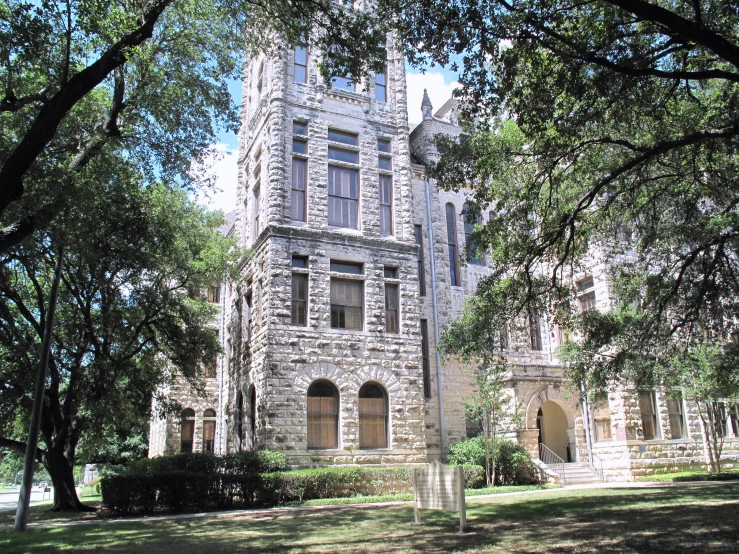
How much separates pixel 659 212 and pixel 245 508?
14035mm

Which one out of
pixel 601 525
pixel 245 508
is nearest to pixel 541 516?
pixel 601 525

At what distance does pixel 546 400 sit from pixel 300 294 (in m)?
11.4

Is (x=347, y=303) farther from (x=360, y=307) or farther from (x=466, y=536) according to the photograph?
(x=466, y=536)

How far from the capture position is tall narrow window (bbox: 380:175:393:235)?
79.3 ft

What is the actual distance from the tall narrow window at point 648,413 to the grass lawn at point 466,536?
9311 millimetres

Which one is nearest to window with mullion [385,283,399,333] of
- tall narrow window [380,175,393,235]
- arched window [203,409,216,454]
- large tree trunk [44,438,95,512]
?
tall narrow window [380,175,393,235]

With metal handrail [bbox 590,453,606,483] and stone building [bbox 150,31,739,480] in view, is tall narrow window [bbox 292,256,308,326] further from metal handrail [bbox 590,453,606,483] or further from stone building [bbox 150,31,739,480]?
metal handrail [bbox 590,453,606,483]

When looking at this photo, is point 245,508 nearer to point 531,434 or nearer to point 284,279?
point 284,279

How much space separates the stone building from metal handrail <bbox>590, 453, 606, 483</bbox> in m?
0.27

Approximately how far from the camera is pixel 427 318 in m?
25.3

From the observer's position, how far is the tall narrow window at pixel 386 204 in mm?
24156

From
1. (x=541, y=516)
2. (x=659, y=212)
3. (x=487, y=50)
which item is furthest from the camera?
(x=659, y=212)

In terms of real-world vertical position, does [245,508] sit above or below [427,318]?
below

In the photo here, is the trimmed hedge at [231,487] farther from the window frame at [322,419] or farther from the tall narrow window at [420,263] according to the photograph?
the tall narrow window at [420,263]
